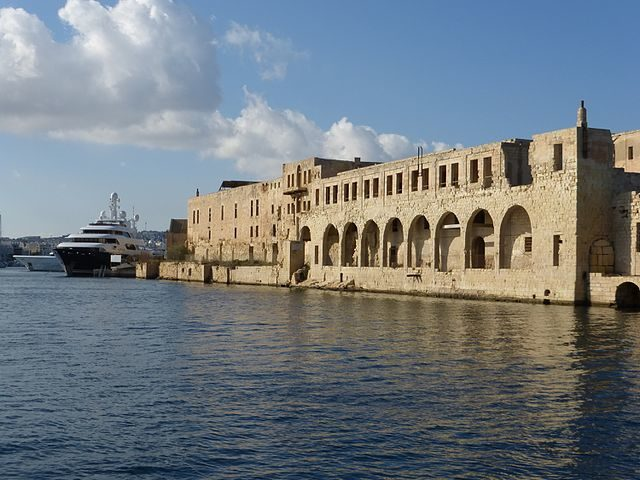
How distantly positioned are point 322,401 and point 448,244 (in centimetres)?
3129

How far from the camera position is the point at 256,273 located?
6384cm

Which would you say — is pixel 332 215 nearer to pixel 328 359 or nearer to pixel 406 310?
pixel 406 310

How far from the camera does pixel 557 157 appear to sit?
117 feet

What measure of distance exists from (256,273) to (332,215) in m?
10.9

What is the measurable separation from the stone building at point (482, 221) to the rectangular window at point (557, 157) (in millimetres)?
42

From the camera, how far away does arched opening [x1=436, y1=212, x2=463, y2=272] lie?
43.1 m

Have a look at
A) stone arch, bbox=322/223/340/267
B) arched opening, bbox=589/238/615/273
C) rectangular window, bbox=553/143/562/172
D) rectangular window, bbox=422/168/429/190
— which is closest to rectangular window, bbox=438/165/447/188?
rectangular window, bbox=422/168/429/190

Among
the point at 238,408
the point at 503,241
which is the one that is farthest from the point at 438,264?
the point at 238,408

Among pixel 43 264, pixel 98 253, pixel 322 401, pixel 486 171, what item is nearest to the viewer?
pixel 322 401

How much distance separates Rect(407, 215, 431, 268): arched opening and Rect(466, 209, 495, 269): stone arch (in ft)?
15.4

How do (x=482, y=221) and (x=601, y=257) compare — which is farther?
(x=482, y=221)

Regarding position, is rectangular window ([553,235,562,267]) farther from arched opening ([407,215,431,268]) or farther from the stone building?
arched opening ([407,215,431,268])

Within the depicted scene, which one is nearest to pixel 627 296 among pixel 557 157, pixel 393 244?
pixel 557 157

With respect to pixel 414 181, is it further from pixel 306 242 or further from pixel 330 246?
pixel 306 242
